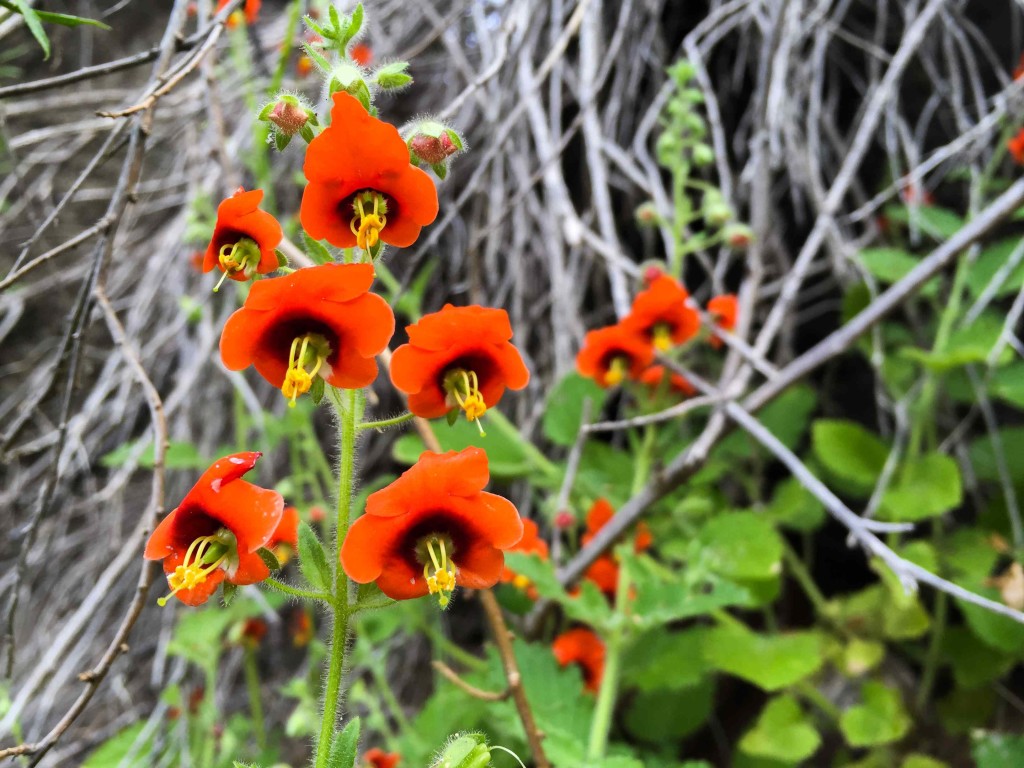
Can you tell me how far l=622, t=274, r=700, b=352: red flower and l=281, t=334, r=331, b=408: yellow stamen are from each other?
68 centimetres

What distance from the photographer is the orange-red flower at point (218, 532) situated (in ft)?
1.77

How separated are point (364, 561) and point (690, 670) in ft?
2.55

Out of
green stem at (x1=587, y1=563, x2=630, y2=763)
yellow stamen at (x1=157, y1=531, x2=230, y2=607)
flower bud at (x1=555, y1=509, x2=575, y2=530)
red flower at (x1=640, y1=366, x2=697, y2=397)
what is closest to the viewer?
yellow stamen at (x1=157, y1=531, x2=230, y2=607)

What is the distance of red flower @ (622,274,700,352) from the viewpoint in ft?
3.87

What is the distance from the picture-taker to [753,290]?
1.38 m

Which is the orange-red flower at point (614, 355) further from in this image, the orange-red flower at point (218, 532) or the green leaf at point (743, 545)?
the orange-red flower at point (218, 532)

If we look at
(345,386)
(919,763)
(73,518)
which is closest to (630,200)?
(919,763)

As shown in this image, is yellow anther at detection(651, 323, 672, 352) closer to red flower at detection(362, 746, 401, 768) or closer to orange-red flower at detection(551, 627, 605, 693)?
orange-red flower at detection(551, 627, 605, 693)

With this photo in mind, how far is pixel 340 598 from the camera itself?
0.58 metres

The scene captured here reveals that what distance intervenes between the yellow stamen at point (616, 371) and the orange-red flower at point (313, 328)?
67 cm

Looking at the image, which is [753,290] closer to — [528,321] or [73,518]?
[528,321]

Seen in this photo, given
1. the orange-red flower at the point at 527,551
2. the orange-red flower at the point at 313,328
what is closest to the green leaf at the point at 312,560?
the orange-red flower at the point at 313,328

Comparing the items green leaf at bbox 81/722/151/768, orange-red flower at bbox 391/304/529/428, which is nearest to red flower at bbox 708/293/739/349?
orange-red flower at bbox 391/304/529/428

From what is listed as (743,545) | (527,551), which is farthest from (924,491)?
(527,551)
